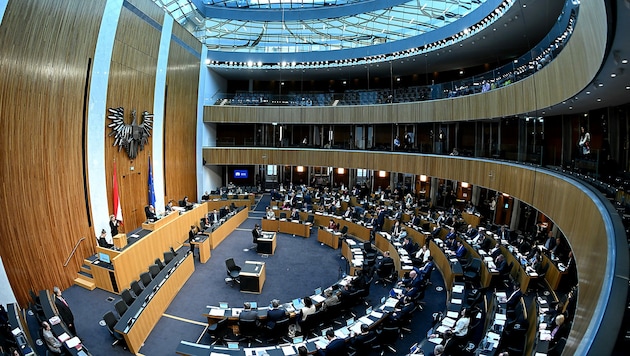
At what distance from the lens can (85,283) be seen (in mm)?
12352

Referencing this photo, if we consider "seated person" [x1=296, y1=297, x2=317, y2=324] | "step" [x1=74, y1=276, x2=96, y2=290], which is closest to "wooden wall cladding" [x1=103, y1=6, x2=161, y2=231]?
"step" [x1=74, y1=276, x2=96, y2=290]

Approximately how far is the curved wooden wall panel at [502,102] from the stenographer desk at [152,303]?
11310 mm

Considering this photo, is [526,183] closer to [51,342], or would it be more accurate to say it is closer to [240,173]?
[51,342]

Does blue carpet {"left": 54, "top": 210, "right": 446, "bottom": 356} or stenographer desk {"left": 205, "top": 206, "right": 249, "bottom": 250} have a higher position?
stenographer desk {"left": 205, "top": 206, "right": 249, "bottom": 250}

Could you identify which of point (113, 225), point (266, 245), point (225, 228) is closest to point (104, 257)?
point (113, 225)

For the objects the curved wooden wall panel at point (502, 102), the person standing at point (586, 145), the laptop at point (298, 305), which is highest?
the curved wooden wall panel at point (502, 102)

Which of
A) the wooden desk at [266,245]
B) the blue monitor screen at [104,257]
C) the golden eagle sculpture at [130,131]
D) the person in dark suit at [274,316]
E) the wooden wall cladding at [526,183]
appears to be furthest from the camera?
the wooden desk at [266,245]

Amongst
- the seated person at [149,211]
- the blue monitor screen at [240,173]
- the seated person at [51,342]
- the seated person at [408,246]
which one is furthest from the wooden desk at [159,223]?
the blue monitor screen at [240,173]

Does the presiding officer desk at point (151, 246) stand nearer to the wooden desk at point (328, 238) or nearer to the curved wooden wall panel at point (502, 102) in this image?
the wooden desk at point (328, 238)

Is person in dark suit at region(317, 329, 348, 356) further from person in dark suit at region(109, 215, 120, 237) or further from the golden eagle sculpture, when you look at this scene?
the golden eagle sculpture

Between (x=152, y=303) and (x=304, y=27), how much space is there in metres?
22.7

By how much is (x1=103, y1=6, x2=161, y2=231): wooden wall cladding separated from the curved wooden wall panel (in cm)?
851

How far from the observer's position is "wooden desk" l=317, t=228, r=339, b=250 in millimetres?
17527

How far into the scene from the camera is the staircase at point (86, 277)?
12297mm
